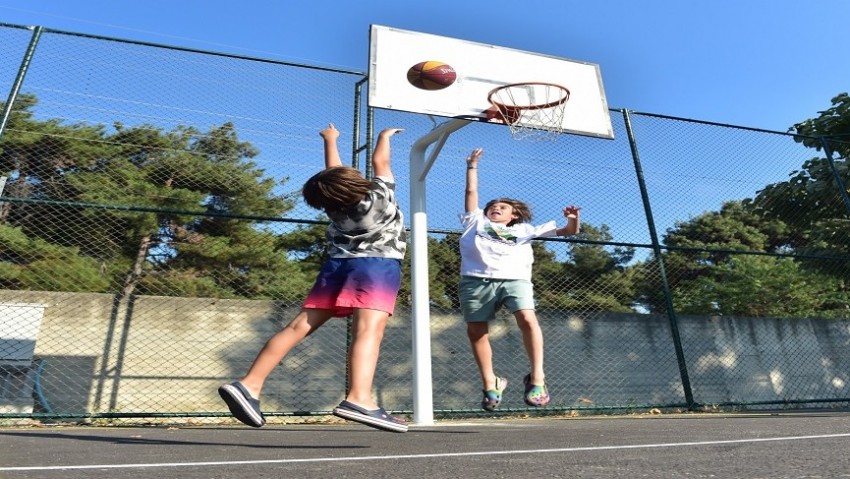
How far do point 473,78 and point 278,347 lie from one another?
3.28 m

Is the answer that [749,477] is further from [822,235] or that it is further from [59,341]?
[822,235]

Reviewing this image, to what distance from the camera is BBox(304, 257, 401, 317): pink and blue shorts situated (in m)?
2.52

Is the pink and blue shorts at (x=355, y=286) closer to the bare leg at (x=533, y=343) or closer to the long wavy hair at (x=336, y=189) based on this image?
the long wavy hair at (x=336, y=189)

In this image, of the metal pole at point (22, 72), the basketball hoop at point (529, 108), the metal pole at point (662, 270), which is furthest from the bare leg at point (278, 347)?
the metal pole at point (662, 270)

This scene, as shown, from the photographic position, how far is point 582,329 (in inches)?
282

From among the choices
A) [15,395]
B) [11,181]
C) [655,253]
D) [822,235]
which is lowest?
[15,395]

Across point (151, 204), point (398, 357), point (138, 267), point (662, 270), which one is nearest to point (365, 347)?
point (398, 357)

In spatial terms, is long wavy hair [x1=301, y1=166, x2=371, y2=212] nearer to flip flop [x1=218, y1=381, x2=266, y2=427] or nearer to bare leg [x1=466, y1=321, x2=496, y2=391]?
flip flop [x1=218, y1=381, x2=266, y2=427]

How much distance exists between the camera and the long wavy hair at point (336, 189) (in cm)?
260

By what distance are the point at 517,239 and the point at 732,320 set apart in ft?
16.9

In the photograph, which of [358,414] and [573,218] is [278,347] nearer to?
[358,414]

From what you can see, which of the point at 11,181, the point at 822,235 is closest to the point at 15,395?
the point at 11,181

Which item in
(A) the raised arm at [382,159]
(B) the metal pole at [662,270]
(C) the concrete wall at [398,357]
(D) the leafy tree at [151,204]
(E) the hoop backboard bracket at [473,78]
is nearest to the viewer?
(A) the raised arm at [382,159]

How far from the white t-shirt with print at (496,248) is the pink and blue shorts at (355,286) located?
4.05 ft
